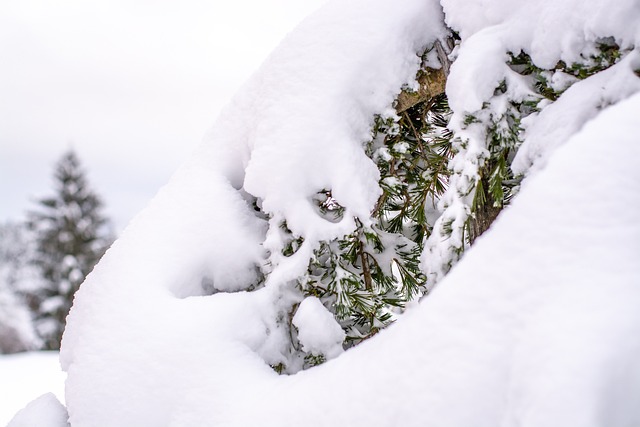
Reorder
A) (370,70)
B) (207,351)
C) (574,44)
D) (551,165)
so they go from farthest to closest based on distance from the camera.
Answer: (370,70), (207,351), (574,44), (551,165)

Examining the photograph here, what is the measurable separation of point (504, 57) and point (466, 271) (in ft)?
3.26

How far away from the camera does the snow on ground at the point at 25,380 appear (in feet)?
28.9

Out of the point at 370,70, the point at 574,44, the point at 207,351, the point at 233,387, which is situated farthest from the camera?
the point at 370,70

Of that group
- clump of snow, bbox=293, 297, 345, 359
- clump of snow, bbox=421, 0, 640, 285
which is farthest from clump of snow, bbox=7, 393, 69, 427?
clump of snow, bbox=421, 0, 640, 285

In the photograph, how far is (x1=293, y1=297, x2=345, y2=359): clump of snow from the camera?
6.86ft

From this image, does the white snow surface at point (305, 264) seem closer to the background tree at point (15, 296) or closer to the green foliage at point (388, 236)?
the green foliage at point (388, 236)

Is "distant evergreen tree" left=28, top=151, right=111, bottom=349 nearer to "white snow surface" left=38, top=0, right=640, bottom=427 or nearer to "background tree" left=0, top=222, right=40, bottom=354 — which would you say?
"background tree" left=0, top=222, right=40, bottom=354

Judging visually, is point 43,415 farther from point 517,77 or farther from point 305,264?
point 517,77

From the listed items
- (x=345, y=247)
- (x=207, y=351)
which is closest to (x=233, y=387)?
(x=207, y=351)

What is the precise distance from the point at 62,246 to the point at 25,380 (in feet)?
31.8

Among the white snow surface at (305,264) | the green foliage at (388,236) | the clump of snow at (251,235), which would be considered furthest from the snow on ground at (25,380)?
the green foliage at (388,236)

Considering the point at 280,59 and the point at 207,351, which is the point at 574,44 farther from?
the point at 207,351

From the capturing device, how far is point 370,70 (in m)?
2.21

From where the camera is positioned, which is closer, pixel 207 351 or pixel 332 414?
pixel 332 414
